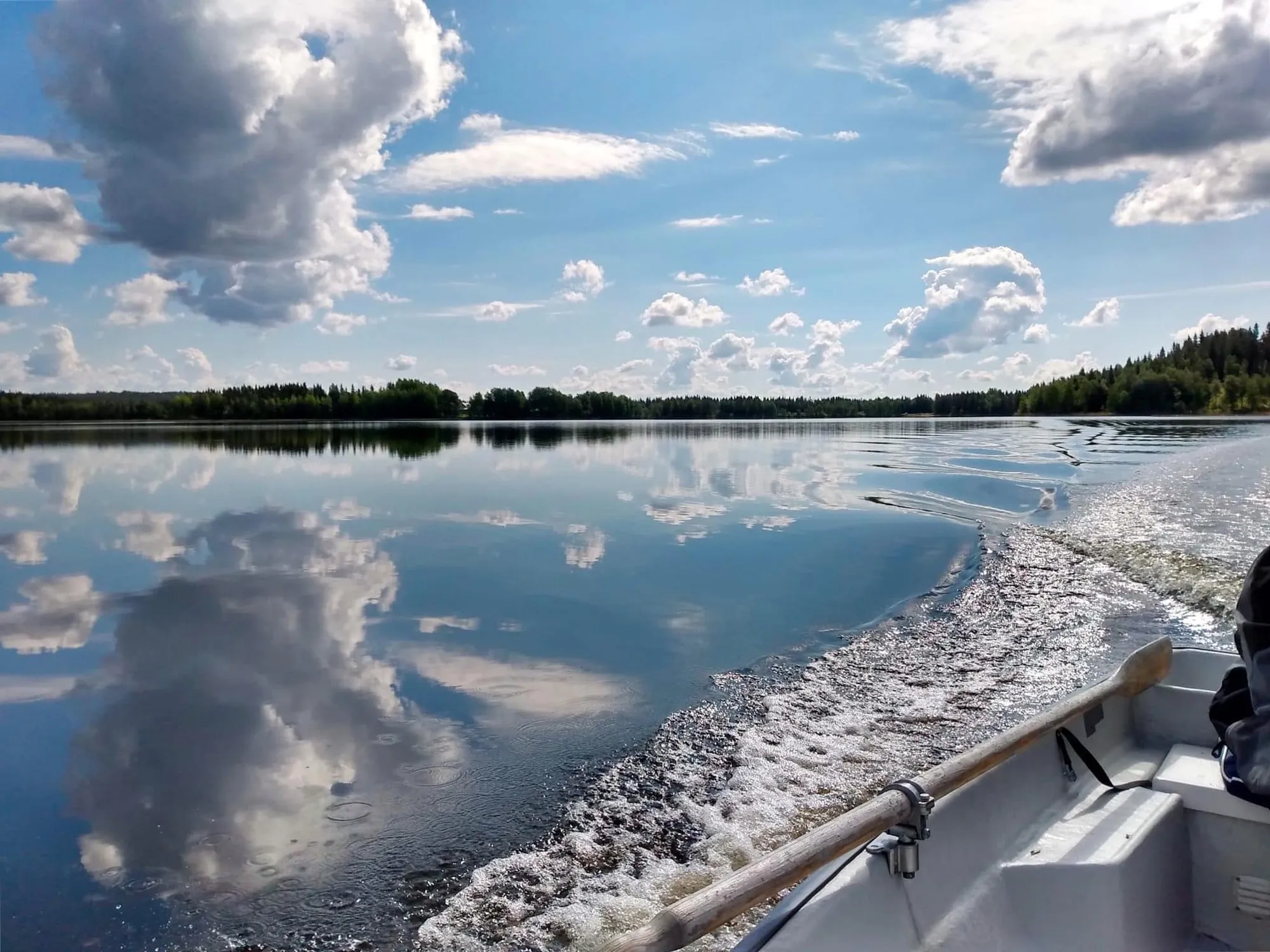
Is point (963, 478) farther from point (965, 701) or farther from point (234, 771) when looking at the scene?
point (234, 771)

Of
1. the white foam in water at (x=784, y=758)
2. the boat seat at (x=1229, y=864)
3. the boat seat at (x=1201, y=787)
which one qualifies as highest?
the boat seat at (x=1201, y=787)

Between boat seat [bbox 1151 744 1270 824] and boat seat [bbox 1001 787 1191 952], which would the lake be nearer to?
boat seat [bbox 1001 787 1191 952]

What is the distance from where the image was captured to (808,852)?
3207 millimetres

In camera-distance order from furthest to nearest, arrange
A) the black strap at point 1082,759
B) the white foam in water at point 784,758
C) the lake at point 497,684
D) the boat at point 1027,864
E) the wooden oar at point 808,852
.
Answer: the lake at point 497,684 < the white foam in water at point 784,758 < the black strap at point 1082,759 < the boat at point 1027,864 < the wooden oar at point 808,852

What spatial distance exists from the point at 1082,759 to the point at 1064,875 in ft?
4.23

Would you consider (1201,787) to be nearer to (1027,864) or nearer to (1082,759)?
(1082,759)

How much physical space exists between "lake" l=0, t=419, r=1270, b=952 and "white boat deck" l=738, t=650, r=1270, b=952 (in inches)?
78.1

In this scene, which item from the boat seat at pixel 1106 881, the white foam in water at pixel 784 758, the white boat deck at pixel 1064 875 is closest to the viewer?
the white boat deck at pixel 1064 875

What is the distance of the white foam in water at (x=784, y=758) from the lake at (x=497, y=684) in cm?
4

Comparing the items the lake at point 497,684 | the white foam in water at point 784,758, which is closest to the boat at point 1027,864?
the white foam in water at point 784,758

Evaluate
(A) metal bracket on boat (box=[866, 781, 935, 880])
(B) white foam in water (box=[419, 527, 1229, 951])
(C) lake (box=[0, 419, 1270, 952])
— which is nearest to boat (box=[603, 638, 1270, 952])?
(A) metal bracket on boat (box=[866, 781, 935, 880])

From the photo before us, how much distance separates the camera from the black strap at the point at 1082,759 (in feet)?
16.6

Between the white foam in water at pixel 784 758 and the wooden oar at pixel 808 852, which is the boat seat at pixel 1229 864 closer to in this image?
the wooden oar at pixel 808 852

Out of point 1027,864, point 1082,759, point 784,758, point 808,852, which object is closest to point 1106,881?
point 1027,864
